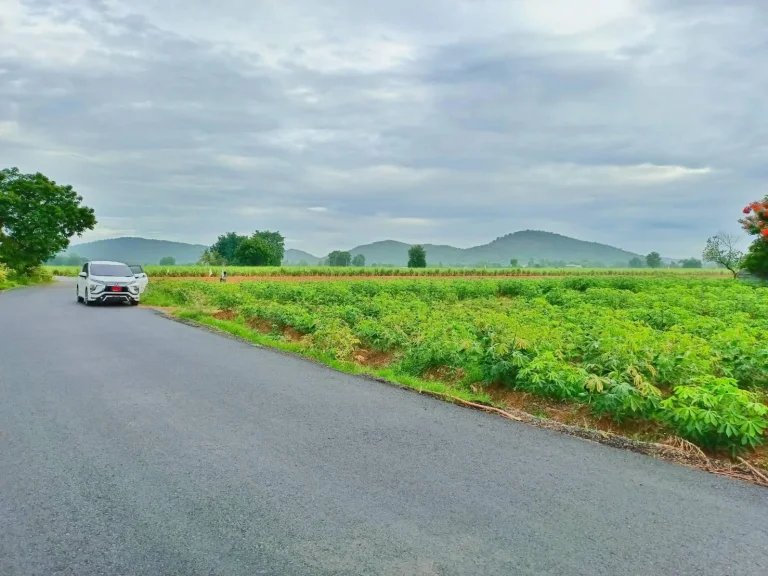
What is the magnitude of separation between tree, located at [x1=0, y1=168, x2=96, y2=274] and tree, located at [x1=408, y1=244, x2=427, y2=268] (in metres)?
66.5

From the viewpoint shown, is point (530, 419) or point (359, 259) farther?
point (359, 259)

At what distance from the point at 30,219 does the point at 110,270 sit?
70.1 ft

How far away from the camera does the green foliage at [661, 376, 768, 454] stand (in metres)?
4.99

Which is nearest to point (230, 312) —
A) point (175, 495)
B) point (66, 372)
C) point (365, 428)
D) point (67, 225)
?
point (66, 372)

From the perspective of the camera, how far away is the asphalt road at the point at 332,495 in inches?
126

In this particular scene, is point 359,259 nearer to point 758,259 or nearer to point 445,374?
point 758,259

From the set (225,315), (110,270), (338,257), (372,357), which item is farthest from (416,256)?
(372,357)

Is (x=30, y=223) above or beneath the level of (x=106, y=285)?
above

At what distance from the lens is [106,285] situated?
21.1 m

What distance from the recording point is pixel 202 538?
3393 mm

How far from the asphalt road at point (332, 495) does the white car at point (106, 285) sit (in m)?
15.3

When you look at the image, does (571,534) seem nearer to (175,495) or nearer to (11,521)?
(175,495)

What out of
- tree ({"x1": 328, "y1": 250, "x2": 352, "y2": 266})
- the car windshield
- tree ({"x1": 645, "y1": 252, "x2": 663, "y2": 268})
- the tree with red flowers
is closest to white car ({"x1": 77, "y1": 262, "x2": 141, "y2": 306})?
the car windshield

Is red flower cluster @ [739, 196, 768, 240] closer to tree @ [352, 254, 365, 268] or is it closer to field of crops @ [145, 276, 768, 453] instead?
field of crops @ [145, 276, 768, 453]
